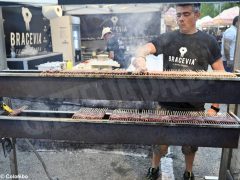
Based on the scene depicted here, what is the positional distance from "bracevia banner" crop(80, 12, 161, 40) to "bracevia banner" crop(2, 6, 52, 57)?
2516mm

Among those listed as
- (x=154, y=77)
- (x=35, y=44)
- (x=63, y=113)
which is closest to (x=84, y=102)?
(x=63, y=113)

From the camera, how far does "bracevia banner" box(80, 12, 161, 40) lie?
34.1ft

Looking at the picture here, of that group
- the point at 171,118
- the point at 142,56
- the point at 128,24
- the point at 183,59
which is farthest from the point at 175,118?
the point at 128,24

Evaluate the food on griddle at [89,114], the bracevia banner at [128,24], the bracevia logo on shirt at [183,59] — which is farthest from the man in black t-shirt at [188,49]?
the bracevia banner at [128,24]

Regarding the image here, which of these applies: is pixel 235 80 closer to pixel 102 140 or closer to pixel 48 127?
pixel 102 140

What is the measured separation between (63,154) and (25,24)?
5282 millimetres

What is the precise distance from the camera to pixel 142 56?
2.27 m

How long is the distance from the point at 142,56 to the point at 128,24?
29.9 ft

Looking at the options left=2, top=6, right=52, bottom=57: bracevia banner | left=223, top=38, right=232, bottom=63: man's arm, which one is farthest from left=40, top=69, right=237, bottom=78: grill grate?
left=2, top=6, right=52, bottom=57: bracevia banner

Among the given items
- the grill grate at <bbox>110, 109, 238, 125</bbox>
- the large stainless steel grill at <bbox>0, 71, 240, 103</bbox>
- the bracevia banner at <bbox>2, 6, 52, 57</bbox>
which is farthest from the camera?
the bracevia banner at <bbox>2, 6, 52, 57</bbox>

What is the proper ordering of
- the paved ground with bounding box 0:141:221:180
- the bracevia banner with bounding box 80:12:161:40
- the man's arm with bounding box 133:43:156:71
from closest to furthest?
1. the man's arm with bounding box 133:43:156:71
2. the paved ground with bounding box 0:141:221:180
3. the bracevia banner with bounding box 80:12:161:40

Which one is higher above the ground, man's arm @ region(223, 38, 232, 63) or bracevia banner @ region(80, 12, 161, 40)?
bracevia banner @ region(80, 12, 161, 40)

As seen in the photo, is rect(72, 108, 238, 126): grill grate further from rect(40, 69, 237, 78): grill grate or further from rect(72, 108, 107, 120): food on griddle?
rect(40, 69, 237, 78): grill grate

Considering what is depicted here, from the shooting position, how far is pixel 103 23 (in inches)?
441
